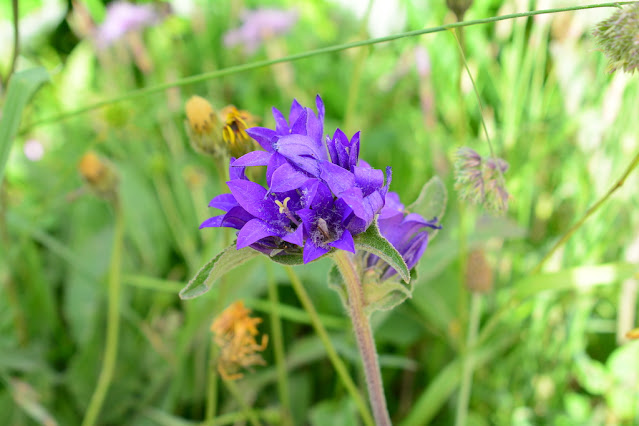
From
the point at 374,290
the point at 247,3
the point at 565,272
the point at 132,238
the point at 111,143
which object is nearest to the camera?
the point at 374,290

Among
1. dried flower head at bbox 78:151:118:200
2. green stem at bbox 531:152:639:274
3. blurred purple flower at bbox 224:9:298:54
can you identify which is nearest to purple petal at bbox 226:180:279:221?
green stem at bbox 531:152:639:274

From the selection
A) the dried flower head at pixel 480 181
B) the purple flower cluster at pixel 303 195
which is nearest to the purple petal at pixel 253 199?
the purple flower cluster at pixel 303 195

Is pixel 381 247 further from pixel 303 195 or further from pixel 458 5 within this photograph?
pixel 458 5

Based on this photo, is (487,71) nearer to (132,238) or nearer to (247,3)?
(132,238)

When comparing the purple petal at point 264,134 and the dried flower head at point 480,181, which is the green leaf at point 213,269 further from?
the dried flower head at point 480,181

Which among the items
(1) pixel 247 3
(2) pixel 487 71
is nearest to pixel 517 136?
(2) pixel 487 71
